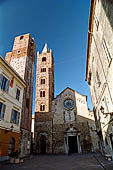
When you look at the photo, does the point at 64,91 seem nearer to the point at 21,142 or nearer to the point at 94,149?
the point at 94,149

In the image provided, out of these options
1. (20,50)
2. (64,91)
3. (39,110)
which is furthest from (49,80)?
(20,50)

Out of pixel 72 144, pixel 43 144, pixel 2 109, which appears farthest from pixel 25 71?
pixel 72 144

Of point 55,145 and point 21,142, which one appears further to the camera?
point 55,145

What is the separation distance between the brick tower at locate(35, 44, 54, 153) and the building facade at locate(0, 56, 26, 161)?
30.9 feet

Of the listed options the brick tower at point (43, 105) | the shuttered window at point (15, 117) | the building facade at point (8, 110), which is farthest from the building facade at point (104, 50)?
the brick tower at point (43, 105)

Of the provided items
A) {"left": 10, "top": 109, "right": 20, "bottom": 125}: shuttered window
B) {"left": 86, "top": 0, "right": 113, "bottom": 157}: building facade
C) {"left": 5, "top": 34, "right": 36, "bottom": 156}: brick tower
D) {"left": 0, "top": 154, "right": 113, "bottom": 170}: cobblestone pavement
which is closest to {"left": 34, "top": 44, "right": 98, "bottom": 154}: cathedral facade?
{"left": 5, "top": 34, "right": 36, "bottom": 156}: brick tower

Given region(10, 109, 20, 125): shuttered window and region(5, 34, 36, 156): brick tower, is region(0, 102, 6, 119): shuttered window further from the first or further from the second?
region(5, 34, 36, 156): brick tower

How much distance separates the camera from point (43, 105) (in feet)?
78.1

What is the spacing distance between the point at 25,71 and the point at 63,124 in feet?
38.4

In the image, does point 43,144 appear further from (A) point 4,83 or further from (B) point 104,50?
(B) point 104,50

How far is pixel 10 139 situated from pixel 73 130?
40.6 ft

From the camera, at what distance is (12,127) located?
11.4 meters

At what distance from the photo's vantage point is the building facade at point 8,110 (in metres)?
10.0

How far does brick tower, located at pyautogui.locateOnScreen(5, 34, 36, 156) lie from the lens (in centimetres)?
1455
